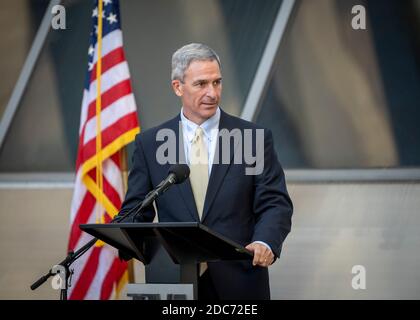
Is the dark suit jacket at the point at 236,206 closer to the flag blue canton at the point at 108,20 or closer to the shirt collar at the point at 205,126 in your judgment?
the shirt collar at the point at 205,126

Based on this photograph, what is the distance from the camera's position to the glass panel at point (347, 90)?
5.77m

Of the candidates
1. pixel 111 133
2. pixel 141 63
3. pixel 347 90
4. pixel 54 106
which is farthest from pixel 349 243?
pixel 54 106

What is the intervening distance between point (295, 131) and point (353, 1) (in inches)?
38.0

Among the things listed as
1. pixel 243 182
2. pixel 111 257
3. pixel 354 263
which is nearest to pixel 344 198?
pixel 354 263

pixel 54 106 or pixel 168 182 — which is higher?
pixel 54 106

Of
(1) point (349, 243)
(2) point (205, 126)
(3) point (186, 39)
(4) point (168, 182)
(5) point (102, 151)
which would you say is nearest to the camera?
(4) point (168, 182)

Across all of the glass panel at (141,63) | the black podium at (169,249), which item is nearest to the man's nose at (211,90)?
the black podium at (169,249)

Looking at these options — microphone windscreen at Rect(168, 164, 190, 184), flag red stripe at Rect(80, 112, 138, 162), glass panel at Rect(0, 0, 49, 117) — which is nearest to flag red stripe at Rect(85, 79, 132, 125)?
flag red stripe at Rect(80, 112, 138, 162)

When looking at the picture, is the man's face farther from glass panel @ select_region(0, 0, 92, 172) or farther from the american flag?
glass panel @ select_region(0, 0, 92, 172)

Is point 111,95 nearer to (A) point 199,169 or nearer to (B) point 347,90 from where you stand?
(B) point 347,90

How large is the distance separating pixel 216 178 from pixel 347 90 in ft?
7.58

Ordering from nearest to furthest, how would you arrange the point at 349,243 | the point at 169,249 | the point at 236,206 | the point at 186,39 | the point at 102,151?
the point at 169,249 → the point at 236,206 → the point at 102,151 → the point at 349,243 → the point at 186,39

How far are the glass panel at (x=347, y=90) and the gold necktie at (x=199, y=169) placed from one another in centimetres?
208

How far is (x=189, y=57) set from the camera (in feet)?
12.6
